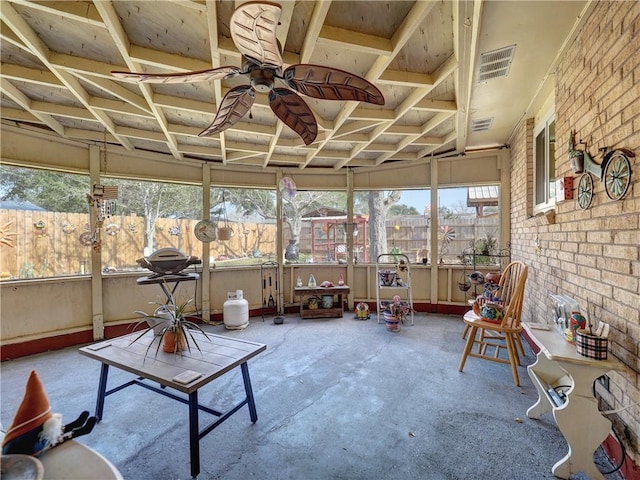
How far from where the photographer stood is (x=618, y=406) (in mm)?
1604

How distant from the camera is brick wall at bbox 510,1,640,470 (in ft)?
4.76

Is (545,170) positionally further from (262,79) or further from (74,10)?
(74,10)

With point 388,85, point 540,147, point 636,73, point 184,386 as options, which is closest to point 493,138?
point 540,147

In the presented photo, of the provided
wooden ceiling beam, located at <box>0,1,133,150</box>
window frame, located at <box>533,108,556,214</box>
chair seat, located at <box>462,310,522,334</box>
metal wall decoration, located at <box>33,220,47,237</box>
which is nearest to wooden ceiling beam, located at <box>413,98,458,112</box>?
window frame, located at <box>533,108,556,214</box>

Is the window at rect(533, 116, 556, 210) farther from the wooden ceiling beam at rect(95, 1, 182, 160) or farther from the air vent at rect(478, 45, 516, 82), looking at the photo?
the wooden ceiling beam at rect(95, 1, 182, 160)

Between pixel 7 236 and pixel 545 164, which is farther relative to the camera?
pixel 7 236

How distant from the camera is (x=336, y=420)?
2127mm

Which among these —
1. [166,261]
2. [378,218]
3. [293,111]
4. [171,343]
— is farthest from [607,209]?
[378,218]

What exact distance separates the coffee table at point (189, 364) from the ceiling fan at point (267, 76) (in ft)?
5.67

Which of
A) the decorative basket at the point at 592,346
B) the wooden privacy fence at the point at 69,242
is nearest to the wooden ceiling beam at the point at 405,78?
the decorative basket at the point at 592,346

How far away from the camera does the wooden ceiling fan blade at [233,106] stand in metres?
1.86

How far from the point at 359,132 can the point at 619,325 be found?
3180 mm

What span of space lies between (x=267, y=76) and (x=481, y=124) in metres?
3.05

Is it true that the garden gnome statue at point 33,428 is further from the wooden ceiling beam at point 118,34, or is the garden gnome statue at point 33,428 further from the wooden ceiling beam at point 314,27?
the wooden ceiling beam at point 314,27
